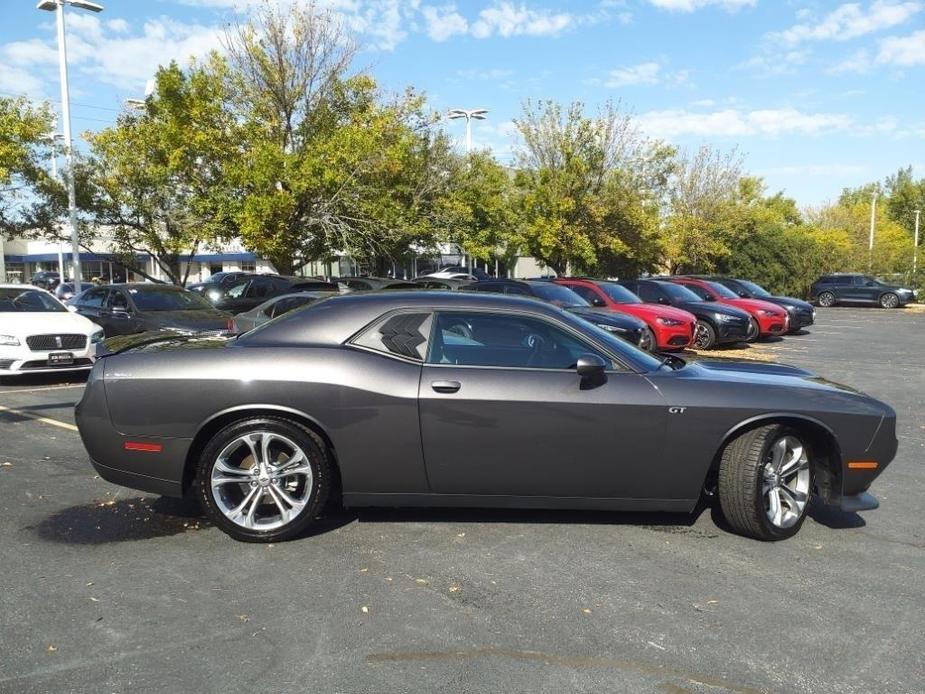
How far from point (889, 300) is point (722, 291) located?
16.7 metres

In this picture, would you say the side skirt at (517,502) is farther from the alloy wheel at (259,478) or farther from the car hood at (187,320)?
the car hood at (187,320)

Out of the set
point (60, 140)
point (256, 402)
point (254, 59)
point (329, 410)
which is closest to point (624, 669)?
point (329, 410)

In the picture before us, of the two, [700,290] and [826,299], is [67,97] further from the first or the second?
[826,299]

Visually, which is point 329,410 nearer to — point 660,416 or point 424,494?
point 424,494

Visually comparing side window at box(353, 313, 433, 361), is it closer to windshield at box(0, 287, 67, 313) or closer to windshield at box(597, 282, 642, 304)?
windshield at box(0, 287, 67, 313)

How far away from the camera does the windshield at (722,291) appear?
20281 mm

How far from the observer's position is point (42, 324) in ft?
35.0

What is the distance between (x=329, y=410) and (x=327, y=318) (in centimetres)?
61

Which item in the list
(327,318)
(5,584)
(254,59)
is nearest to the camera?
(5,584)

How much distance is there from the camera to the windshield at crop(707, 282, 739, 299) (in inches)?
798

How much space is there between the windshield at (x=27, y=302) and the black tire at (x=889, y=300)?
32.4m

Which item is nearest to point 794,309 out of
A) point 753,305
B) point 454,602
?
point 753,305

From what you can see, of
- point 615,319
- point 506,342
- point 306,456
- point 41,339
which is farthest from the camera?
point 615,319

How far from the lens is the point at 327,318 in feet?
15.1
